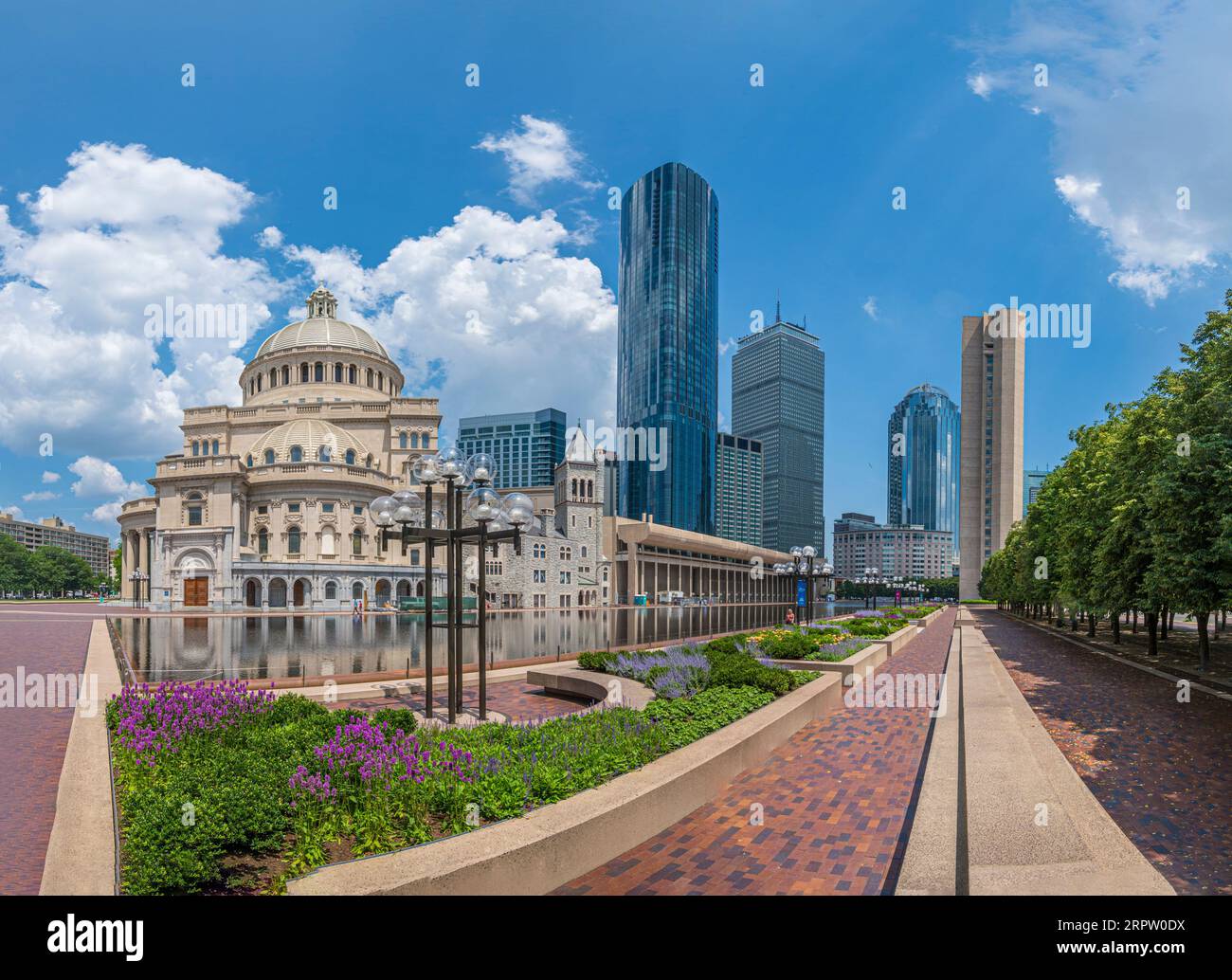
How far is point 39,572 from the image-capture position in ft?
397

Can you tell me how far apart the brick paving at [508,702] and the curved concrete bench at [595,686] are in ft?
0.63

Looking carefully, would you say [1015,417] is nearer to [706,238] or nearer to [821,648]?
[706,238]

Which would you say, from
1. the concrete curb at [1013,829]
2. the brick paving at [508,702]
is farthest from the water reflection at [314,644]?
the concrete curb at [1013,829]

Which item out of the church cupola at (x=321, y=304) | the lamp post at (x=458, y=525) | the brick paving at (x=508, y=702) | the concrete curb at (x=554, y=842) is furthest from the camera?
the church cupola at (x=321, y=304)

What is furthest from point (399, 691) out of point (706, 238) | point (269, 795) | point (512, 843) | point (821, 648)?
point (706, 238)

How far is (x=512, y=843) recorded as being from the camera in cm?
491

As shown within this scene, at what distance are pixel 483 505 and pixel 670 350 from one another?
15423 cm

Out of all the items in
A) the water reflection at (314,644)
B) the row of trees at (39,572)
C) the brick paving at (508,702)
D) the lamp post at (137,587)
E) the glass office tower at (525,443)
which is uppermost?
the glass office tower at (525,443)

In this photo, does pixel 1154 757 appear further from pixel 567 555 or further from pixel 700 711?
pixel 567 555

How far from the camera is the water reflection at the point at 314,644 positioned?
18.9 metres

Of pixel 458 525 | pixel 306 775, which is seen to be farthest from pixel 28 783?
pixel 458 525

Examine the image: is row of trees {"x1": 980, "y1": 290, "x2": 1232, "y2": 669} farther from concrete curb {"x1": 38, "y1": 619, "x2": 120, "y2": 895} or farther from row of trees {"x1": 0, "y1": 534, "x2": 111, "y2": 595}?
row of trees {"x1": 0, "y1": 534, "x2": 111, "y2": 595}

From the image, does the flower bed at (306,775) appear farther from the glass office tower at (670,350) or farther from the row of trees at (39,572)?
the glass office tower at (670,350)

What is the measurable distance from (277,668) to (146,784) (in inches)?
522
